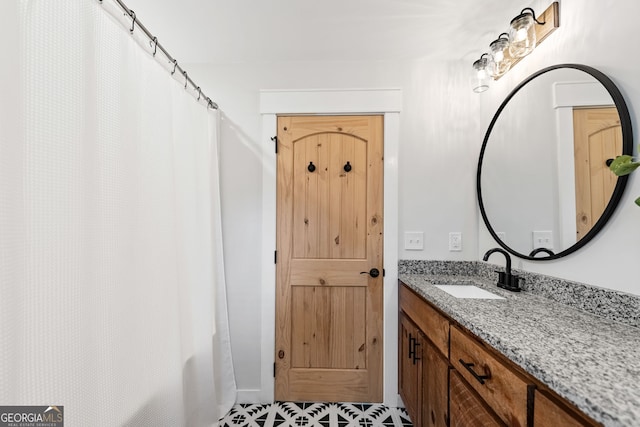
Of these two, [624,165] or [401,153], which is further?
[401,153]

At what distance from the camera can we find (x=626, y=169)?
834mm

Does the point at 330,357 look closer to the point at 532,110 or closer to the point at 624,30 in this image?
the point at 532,110

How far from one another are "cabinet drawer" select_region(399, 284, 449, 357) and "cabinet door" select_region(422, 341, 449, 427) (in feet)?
0.18

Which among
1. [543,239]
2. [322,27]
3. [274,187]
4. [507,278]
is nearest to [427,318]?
[507,278]

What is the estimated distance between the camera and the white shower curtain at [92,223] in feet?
2.02

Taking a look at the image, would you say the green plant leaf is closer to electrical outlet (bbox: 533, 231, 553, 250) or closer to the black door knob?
electrical outlet (bbox: 533, 231, 553, 250)

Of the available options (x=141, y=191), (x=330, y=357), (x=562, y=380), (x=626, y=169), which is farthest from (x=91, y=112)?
(x=330, y=357)

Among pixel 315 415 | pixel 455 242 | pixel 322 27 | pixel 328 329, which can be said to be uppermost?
pixel 322 27

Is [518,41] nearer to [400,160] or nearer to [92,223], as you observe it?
[400,160]

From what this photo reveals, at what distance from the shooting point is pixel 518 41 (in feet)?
4.40

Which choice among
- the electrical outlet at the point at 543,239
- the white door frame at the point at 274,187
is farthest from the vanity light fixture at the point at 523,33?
the electrical outlet at the point at 543,239

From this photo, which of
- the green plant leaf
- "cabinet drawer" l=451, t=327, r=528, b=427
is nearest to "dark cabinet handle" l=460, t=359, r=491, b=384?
A: "cabinet drawer" l=451, t=327, r=528, b=427

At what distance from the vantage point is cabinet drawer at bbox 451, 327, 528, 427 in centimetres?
71

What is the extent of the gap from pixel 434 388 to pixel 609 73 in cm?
150
